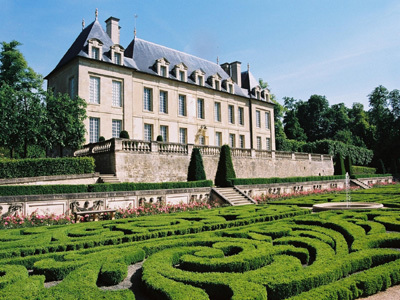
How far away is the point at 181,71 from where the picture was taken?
106ft

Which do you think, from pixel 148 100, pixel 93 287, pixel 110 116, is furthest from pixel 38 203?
pixel 148 100

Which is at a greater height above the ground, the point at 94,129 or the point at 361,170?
the point at 94,129

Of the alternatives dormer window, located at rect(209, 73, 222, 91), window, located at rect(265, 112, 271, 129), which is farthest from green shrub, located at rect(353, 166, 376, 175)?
dormer window, located at rect(209, 73, 222, 91)

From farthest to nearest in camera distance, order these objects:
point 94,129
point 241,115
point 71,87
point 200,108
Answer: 1. point 241,115
2. point 200,108
3. point 71,87
4. point 94,129

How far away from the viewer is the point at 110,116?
26.0 meters

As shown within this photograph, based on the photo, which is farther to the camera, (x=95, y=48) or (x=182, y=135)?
(x=182, y=135)

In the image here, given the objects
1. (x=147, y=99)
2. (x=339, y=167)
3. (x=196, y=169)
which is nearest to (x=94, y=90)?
(x=147, y=99)

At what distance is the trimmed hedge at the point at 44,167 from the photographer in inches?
645

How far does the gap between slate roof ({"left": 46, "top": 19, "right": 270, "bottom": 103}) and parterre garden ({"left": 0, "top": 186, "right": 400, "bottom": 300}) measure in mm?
21567

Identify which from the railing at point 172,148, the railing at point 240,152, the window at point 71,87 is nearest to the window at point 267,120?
the railing at point 240,152

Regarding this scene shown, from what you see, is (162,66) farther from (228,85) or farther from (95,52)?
(228,85)

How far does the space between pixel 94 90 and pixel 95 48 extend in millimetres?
3302

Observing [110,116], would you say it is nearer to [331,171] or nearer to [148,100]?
[148,100]

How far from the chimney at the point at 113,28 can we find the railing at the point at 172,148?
12.7 m
